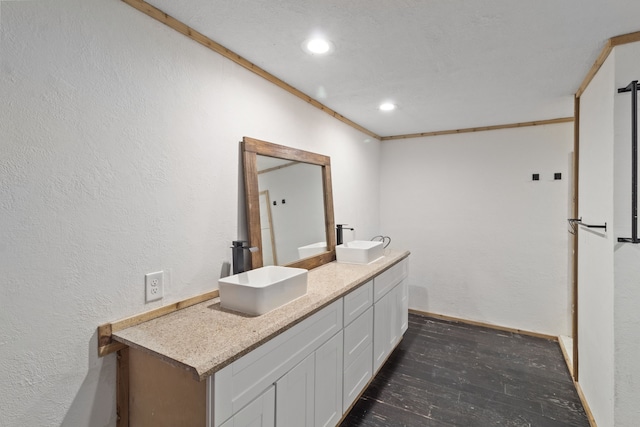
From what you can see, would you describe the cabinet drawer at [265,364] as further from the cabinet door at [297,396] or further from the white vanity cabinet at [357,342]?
the white vanity cabinet at [357,342]

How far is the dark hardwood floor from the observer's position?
2041mm

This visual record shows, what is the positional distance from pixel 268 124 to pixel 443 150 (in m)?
2.42

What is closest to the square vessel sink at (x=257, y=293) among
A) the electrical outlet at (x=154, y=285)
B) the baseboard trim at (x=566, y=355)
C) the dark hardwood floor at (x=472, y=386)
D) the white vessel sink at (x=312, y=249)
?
the electrical outlet at (x=154, y=285)

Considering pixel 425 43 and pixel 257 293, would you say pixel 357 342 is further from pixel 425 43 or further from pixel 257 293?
pixel 425 43

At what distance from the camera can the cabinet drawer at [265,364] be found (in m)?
1.07

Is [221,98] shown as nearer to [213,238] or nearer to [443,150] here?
[213,238]

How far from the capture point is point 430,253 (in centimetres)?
381

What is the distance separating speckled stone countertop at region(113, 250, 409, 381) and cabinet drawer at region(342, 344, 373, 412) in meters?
0.57

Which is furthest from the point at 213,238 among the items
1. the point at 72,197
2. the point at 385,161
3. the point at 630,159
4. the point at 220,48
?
the point at 385,161

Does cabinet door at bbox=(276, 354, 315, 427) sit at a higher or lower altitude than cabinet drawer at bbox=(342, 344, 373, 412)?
higher

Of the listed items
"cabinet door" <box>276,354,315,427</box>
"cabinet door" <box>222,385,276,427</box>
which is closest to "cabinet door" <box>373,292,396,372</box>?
"cabinet door" <box>276,354,315,427</box>

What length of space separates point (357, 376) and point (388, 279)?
85 centimetres

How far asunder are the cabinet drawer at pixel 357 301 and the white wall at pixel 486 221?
6.05 ft

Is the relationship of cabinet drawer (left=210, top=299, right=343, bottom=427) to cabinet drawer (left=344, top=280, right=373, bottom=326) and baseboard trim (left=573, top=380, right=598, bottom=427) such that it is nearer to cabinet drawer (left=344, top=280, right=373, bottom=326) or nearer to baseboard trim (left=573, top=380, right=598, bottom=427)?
cabinet drawer (left=344, top=280, right=373, bottom=326)
